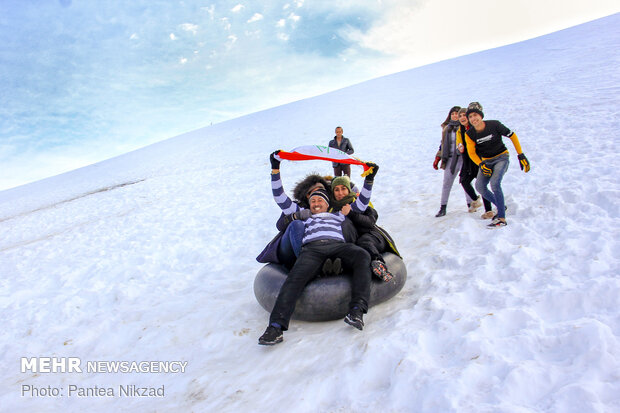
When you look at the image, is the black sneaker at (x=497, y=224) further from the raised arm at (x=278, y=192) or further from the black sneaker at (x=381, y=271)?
the raised arm at (x=278, y=192)

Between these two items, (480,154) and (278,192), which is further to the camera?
(480,154)

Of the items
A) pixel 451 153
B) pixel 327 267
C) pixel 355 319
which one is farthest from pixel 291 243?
pixel 451 153

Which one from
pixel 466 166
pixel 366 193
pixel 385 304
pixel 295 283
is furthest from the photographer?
pixel 466 166

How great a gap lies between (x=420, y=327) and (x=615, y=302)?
56.6 inches

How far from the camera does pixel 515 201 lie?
218 inches

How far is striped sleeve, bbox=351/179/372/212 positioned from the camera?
14.1ft

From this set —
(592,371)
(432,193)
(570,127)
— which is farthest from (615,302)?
(570,127)

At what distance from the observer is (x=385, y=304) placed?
3582 millimetres

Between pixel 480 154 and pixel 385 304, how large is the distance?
277cm

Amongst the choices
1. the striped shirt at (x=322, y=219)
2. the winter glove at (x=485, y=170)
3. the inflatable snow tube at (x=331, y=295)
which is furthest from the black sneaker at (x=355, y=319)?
the winter glove at (x=485, y=170)

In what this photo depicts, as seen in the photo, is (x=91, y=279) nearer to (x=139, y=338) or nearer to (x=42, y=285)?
(x=42, y=285)

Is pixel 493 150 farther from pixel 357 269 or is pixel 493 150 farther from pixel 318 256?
pixel 318 256

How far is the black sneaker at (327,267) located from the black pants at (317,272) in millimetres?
67

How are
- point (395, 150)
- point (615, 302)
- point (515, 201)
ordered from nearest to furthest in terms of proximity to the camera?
point (615, 302)
point (515, 201)
point (395, 150)
